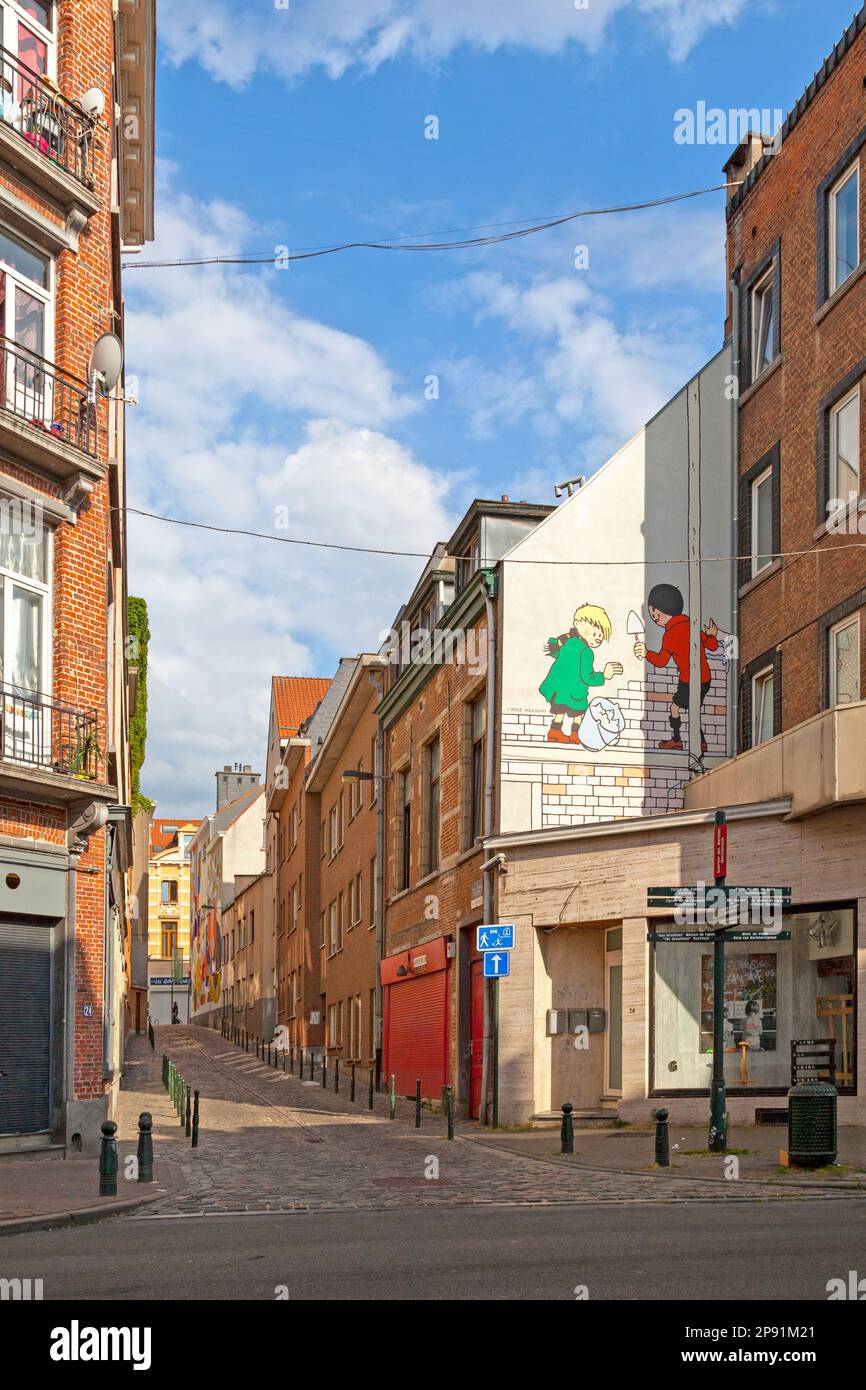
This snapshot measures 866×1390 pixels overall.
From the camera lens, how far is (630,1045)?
23.2 metres

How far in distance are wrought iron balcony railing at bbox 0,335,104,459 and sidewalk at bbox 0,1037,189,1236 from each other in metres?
8.66

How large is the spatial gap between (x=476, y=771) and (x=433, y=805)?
14.3 feet

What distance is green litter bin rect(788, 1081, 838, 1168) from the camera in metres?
16.8

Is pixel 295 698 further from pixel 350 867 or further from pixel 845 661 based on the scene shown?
pixel 845 661

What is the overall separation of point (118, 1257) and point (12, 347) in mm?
12366

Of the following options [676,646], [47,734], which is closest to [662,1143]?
[47,734]

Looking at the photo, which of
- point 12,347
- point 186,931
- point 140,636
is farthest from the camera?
point 186,931

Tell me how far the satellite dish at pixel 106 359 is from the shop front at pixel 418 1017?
44.1 ft

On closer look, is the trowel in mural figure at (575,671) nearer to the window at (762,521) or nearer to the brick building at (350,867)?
the window at (762,521)

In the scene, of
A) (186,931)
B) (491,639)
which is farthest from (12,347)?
(186,931)

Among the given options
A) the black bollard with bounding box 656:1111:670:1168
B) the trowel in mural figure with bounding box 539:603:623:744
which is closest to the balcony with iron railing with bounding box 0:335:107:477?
the trowel in mural figure with bounding box 539:603:623:744

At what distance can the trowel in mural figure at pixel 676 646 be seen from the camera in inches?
1064

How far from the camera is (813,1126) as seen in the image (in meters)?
16.8
